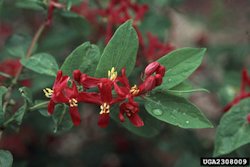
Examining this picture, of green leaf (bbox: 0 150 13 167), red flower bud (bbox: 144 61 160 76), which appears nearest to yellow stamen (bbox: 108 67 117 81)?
red flower bud (bbox: 144 61 160 76)

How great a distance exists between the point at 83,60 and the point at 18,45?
2.05 feet

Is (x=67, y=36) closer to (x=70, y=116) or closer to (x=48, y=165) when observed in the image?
(x=48, y=165)

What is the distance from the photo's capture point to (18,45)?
2.06 metres

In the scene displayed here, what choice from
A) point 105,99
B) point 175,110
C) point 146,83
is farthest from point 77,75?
point 175,110

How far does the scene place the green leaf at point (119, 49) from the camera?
4.80ft

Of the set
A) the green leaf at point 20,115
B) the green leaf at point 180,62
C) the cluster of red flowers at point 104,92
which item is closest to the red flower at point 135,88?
the cluster of red flowers at point 104,92

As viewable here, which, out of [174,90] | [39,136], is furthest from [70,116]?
[39,136]

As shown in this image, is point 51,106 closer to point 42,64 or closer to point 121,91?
point 121,91

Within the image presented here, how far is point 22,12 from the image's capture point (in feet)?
9.77

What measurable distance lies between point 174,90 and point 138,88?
16 cm

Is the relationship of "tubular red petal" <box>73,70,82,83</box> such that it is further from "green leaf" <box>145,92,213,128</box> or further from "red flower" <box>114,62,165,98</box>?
"green leaf" <box>145,92,213,128</box>

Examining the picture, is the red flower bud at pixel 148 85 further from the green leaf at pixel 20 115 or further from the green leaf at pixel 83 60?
the green leaf at pixel 20 115

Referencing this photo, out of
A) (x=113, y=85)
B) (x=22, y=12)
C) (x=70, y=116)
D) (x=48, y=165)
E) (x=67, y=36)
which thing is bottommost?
(x=48, y=165)

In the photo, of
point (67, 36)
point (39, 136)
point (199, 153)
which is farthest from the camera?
point (39, 136)
